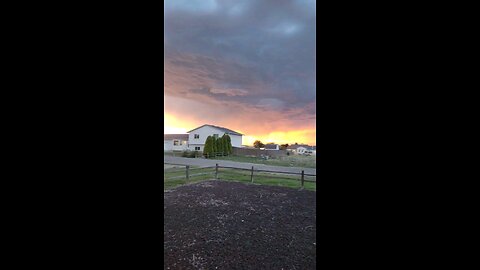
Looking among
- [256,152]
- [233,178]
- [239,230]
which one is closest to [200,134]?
[256,152]

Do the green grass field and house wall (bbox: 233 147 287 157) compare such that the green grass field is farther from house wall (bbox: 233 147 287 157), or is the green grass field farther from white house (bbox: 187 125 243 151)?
white house (bbox: 187 125 243 151)

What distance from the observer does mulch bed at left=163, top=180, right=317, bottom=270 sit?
266cm

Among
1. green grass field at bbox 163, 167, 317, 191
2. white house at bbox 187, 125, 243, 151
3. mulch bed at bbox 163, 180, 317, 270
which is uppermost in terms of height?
white house at bbox 187, 125, 243, 151

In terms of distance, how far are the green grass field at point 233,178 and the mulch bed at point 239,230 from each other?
1.04 meters

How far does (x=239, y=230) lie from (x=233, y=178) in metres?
4.77

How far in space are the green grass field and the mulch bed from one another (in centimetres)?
104

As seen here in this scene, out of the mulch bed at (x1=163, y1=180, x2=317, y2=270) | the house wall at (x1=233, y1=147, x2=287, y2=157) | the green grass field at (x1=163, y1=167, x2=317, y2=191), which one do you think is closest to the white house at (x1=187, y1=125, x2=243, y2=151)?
the house wall at (x1=233, y1=147, x2=287, y2=157)

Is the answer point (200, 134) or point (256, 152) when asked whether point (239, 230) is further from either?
point (200, 134)

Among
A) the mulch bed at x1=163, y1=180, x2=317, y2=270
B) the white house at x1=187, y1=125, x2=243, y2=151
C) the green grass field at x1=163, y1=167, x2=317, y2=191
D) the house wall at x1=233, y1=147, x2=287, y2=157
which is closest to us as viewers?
the mulch bed at x1=163, y1=180, x2=317, y2=270

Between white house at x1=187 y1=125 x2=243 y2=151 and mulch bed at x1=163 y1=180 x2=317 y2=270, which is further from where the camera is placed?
white house at x1=187 y1=125 x2=243 y2=151

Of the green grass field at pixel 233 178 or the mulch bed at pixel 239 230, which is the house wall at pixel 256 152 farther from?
the mulch bed at pixel 239 230
